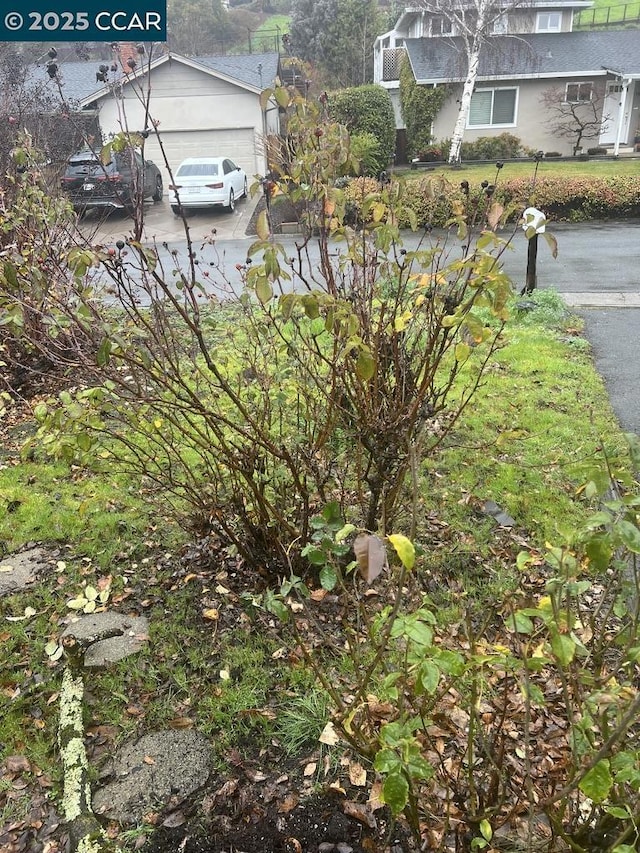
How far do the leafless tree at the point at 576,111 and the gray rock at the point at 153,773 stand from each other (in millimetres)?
26580

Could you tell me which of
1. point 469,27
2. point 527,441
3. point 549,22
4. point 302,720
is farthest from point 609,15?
point 302,720

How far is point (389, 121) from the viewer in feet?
69.5

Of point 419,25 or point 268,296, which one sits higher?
point 419,25

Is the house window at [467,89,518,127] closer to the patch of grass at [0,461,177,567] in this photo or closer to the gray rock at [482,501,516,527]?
the gray rock at [482,501,516,527]

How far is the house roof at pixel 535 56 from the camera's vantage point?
23500mm

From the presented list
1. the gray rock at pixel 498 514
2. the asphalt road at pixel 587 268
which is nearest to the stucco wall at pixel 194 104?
the asphalt road at pixel 587 268

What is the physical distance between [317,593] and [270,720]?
732mm

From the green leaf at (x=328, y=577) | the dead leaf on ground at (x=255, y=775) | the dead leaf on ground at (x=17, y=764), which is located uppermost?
the green leaf at (x=328, y=577)

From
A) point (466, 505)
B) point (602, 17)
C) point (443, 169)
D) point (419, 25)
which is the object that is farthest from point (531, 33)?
point (466, 505)

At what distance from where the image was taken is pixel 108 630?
9.79ft

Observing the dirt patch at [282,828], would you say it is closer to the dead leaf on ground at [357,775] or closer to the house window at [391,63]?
the dead leaf on ground at [357,775]

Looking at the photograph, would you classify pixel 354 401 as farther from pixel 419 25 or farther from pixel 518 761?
pixel 419 25

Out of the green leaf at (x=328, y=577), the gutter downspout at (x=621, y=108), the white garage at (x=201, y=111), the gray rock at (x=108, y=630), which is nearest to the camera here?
the green leaf at (x=328, y=577)

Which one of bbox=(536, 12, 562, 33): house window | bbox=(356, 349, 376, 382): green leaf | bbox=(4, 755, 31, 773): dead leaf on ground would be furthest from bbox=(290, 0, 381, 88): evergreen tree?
bbox=(4, 755, 31, 773): dead leaf on ground
